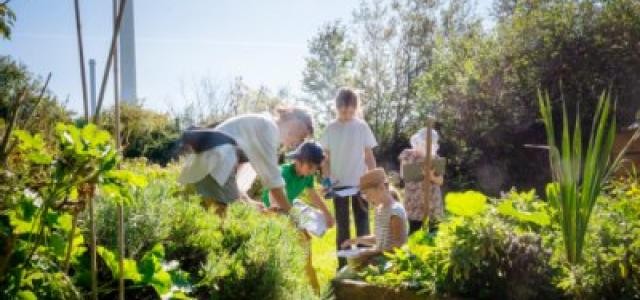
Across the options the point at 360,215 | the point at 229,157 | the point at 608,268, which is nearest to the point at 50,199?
the point at 229,157

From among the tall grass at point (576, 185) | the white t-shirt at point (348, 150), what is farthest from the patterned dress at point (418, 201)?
the tall grass at point (576, 185)

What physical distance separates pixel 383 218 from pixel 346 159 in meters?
1.15

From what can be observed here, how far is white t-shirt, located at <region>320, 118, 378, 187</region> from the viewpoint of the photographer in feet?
15.8

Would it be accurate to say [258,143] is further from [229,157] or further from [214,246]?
[214,246]

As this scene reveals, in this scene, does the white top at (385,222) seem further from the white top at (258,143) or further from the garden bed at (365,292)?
the white top at (258,143)

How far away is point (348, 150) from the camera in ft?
15.8

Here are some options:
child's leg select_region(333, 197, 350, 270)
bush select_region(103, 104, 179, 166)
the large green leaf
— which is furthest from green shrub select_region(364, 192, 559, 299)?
bush select_region(103, 104, 179, 166)

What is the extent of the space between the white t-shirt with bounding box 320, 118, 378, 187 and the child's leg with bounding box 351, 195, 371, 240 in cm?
15

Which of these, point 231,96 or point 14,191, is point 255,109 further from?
point 14,191

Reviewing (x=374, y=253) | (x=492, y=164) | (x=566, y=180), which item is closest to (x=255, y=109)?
(x=492, y=164)

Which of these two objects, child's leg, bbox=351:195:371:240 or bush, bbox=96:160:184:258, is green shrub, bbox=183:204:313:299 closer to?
bush, bbox=96:160:184:258

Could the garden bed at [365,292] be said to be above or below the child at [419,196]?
below

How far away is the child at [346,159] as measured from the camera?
15.8ft

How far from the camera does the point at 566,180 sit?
233 cm
